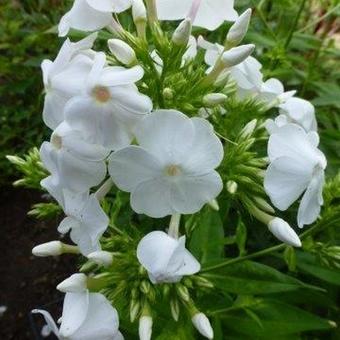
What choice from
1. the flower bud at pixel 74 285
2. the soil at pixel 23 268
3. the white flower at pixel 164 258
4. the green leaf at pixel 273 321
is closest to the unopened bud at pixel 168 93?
the white flower at pixel 164 258

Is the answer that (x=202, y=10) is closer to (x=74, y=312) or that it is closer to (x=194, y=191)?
(x=194, y=191)

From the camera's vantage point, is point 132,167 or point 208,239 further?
point 208,239

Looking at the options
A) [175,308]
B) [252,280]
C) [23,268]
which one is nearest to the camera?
[175,308]

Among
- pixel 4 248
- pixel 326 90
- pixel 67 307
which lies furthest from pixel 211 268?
pixel 4 248

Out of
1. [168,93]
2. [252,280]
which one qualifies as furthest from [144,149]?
[252,280]

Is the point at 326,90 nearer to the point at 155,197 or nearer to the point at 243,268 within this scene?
the point at 243,268

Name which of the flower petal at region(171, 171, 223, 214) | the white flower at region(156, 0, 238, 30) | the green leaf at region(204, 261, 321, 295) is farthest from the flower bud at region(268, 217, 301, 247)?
the white flower at region(156, 0, 238, 30)

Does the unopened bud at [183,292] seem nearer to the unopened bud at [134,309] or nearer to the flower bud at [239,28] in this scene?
the unopened bud at [134,309]

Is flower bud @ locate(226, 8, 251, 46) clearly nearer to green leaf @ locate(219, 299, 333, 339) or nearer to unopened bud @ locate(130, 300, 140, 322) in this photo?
unopened bud @ locate(130, 300, 140, 322)
